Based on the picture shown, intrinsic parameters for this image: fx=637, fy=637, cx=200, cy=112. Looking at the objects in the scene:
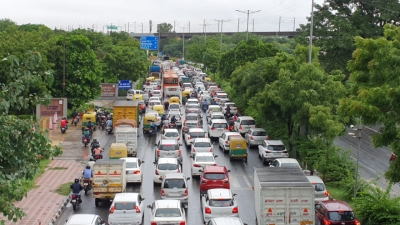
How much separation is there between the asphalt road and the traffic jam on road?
44 mm

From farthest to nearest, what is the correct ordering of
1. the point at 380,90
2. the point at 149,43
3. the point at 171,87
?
1. the point at 149,43
2. the point at 171,87
3. the point at 380,90

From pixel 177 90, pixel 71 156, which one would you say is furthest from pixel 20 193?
pixel 177 90

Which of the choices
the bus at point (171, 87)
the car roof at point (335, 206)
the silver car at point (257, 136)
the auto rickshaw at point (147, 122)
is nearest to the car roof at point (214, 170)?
the car roof at point (335, 206)

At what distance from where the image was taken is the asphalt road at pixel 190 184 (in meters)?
27.1

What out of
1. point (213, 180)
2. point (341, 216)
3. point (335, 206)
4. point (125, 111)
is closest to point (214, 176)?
point (213, 180)

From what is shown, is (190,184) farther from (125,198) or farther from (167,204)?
(167,204)

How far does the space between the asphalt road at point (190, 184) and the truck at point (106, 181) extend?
0.62m

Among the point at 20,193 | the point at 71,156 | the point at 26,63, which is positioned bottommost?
the point at 71,156

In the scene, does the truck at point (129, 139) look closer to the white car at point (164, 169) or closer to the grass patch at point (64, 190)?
the white car at point (164, 169)

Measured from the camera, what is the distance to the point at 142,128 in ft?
173

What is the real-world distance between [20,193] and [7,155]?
38.7 inches

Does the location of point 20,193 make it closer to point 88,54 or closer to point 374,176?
point 374,176

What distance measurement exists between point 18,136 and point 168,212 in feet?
35.0

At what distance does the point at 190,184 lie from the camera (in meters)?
33.0
